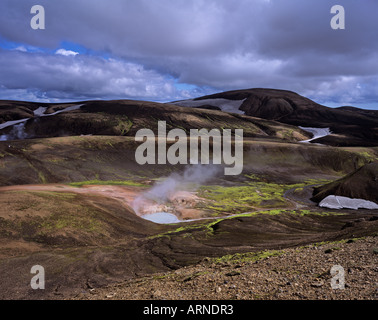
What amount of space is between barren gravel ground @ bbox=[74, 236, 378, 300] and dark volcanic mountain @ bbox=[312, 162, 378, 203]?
46.6m

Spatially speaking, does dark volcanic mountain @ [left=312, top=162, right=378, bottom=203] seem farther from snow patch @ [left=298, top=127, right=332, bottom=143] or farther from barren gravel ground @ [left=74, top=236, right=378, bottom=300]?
snow patch @ [left=298, top=127, right=332, bottom=143]

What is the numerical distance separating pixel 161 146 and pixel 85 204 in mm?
65565

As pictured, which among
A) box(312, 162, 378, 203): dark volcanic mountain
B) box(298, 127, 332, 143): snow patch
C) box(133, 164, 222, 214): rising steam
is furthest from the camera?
box(298, 127, 332, 143): snow patch

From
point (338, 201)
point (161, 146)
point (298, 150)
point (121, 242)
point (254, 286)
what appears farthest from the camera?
point (298, 150)

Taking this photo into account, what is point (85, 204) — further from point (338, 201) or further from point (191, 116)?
point (191, 116)

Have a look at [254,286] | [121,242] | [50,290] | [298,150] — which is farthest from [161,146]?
[254,286]

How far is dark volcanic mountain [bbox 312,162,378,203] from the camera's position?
190ft

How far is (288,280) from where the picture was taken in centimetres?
1310

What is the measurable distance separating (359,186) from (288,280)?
55.3 m

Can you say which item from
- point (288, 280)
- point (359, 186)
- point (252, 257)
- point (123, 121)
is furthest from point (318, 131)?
point (288, 280)

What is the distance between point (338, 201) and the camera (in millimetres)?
57000

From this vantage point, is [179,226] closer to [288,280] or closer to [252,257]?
[252,257]

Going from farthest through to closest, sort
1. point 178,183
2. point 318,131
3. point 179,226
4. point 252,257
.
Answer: point 318,131 < point 178,183 < point 179,226 < point 252,257

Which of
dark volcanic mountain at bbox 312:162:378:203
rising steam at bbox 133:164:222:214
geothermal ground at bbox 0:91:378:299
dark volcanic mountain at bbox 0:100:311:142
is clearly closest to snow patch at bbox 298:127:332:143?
dark volcanic mountain at bbox 0:100:311:142
